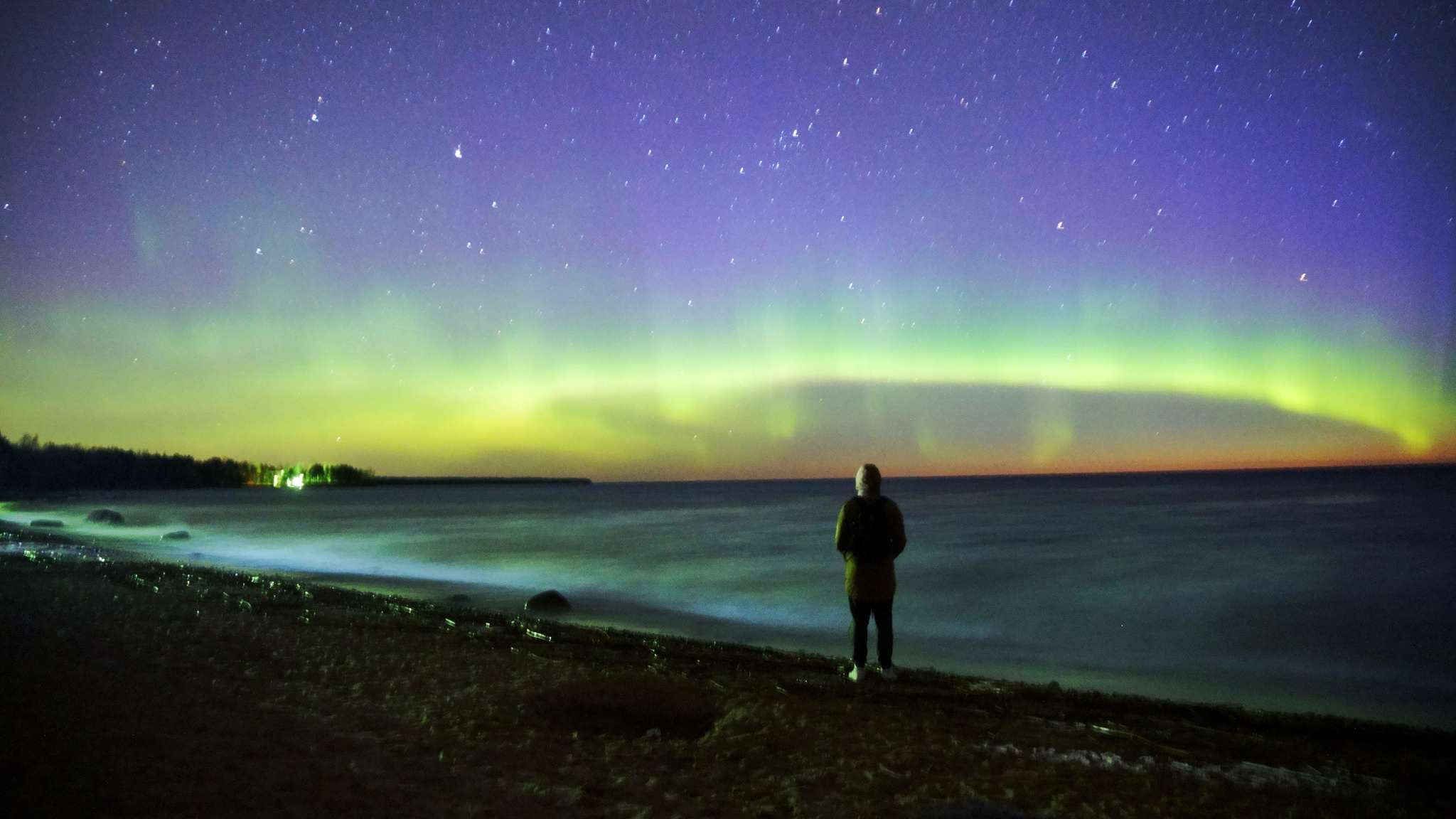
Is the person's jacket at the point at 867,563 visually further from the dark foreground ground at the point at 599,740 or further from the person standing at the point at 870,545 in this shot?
the dark foreground ground at the point at 599,740

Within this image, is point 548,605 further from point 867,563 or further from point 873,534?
point 873,534

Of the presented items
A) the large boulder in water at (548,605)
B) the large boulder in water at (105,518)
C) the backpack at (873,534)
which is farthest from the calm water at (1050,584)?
the backpack at (873,534)

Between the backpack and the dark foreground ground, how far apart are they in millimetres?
1198

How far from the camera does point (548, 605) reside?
15094 mm

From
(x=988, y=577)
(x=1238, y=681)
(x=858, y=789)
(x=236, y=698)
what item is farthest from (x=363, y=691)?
(x=988, y=577)

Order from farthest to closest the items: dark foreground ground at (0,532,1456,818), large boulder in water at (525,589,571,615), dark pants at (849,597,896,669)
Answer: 1. large boulder in water at (525,589,571,615)
2. dark pants at (849,597,896,669)
3. dark foreground ground at (0,532,1456,818)

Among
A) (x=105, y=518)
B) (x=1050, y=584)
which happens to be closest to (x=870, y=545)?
(x=1050, y=584)

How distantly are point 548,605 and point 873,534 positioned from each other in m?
9.70

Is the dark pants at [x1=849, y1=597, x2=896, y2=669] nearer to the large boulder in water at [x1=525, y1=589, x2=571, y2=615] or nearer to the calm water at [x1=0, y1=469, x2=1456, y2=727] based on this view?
the calm water at [x1=0, y1=469, x2=1456, y2=727]

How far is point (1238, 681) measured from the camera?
10.3 m

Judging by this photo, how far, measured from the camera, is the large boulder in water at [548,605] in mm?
14828

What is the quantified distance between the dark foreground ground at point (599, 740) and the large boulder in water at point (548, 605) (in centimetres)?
588

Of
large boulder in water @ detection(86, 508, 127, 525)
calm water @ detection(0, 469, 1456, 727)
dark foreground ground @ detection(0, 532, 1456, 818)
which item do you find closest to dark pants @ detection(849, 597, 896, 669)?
dark foreground ground @ detection(0, 532, 1456, 818)

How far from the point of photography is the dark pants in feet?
23.5
